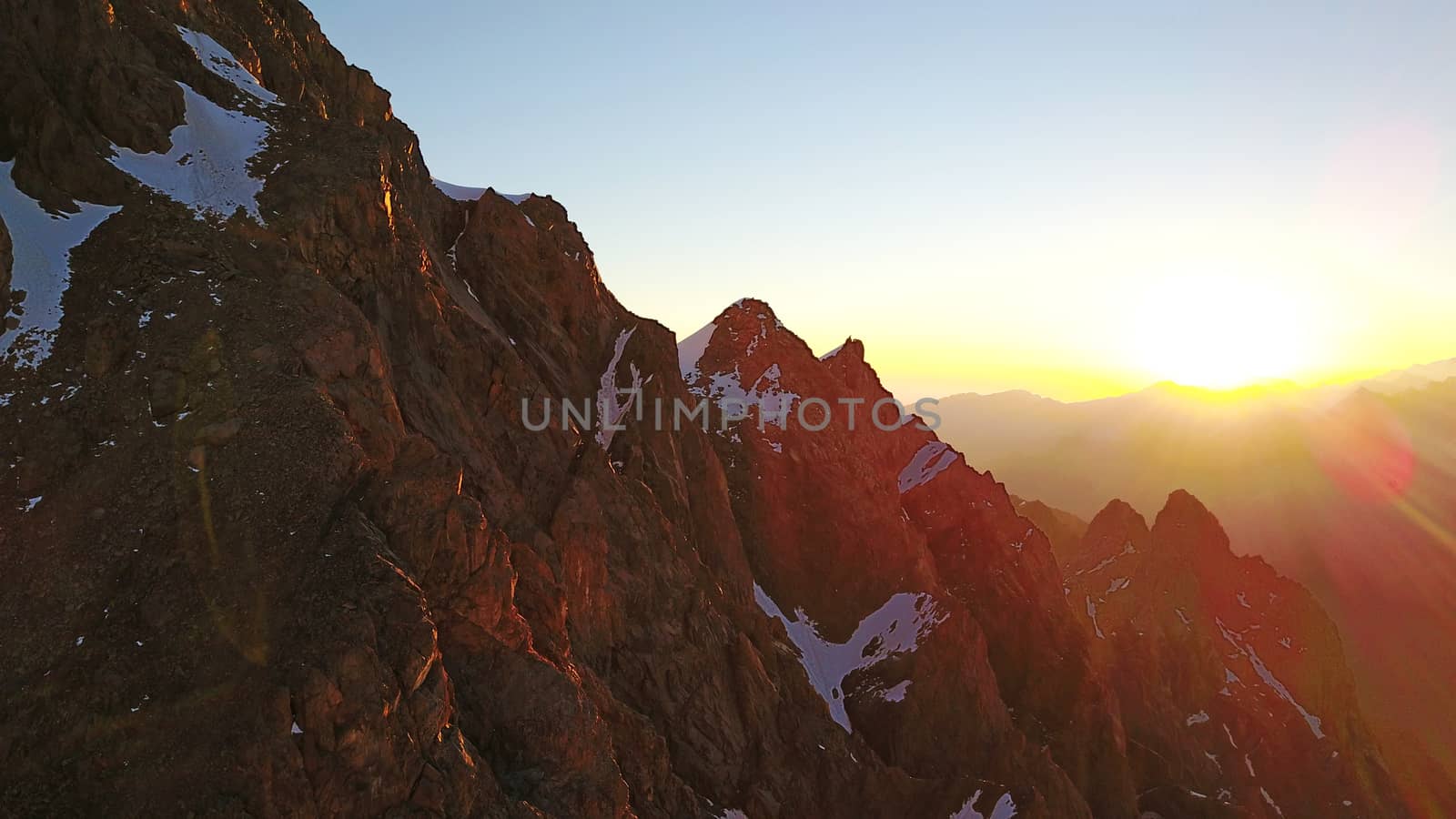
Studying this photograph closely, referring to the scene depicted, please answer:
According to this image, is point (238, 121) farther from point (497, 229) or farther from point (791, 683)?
point (791, 683)

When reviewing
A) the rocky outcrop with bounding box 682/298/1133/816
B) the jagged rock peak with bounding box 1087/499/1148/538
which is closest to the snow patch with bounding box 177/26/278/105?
the rocky outcrop with bounding box 682/298/1133/816

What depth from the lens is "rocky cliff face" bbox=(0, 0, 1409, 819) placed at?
94.9 feet

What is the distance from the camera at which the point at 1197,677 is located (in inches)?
4444

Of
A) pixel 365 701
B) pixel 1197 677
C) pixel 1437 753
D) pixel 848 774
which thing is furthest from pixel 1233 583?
pixel 365 701

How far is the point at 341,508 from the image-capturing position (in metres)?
33.9

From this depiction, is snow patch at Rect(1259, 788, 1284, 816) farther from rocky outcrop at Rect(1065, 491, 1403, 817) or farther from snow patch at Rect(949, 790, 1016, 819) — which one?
snow patch at Rect(949, 790, 1016, 819)

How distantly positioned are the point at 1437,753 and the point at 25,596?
8271 inches

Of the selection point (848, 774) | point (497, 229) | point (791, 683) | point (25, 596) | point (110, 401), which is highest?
point (497, 229)

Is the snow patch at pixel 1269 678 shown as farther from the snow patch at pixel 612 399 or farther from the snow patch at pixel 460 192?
the snow patch at pixel 460 192

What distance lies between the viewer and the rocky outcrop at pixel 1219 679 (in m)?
101

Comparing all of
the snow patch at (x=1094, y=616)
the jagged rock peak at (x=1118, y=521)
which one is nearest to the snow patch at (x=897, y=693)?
the snow patch at (x=1094, y=616)

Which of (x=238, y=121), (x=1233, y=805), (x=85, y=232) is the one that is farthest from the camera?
(x=1233, y=805)

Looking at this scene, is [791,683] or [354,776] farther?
[791,683]

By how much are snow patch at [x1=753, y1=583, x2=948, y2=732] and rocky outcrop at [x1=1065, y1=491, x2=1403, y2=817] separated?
2724 centimetres
